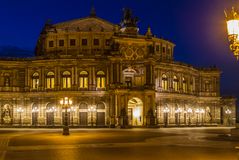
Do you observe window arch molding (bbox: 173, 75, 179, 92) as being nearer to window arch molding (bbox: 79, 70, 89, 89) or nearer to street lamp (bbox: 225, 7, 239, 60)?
window arch molding (bbox: 79, 70, 89, 89)

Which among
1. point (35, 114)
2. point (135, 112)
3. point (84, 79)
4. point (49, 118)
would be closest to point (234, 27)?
point (135, 112)

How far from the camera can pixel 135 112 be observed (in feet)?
289

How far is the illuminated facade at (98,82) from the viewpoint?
8481cm

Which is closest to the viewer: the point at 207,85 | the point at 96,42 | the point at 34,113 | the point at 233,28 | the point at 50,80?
the point at 233,28

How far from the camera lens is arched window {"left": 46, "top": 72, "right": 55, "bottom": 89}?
89438 millimetres

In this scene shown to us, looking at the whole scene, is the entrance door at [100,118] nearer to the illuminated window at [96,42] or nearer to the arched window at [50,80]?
the arched window at [50,80]

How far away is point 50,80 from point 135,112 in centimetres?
1773

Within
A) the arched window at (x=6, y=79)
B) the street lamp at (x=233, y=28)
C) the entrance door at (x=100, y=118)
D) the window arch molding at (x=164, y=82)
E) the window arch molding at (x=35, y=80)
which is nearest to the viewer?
the street lamp at (x=233, y=28)

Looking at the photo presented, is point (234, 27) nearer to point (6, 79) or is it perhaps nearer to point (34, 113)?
point (34, 113)

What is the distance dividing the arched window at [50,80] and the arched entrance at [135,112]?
15.6 m

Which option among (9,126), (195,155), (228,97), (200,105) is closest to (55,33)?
(9,126)

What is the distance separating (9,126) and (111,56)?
2434 centimetres

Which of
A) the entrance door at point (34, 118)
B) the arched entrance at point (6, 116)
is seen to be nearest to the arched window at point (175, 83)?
the entrance door at point (34, 118)

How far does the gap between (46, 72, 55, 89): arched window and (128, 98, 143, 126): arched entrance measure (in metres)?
15.6
